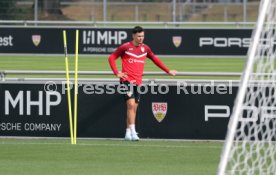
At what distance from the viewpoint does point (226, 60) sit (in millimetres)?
28656

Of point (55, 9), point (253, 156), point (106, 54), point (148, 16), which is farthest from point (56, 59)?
point (253, 156)

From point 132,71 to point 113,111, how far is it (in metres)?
0.86

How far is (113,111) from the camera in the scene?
50.2 ft

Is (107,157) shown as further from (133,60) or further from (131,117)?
(133,60)

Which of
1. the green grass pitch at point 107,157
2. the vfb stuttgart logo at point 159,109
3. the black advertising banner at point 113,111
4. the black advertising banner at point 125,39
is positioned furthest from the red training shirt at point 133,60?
the black advertising banner at point 125,39

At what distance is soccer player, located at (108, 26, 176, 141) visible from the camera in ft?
48.2

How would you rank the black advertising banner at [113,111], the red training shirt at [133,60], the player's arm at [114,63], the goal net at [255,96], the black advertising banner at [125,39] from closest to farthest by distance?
the goal net at [255,96] < the player's arm at [114,63] < the red training shirt at [133,60] < the black advertising banner at [113,111] < the black advertising banner at [125,39]

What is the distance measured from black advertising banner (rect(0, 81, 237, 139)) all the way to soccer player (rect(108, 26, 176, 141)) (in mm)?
350

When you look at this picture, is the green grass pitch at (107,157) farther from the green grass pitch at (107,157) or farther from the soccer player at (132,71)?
the soccer player at (132,71)

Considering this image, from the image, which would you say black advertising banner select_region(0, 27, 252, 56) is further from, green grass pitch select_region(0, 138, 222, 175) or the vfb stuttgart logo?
green grass pitch select_region(0, 138, 222, 175)

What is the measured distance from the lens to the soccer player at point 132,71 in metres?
14.7

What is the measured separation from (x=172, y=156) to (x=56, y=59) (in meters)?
16.0

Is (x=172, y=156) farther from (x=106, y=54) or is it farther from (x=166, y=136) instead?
(x=106, y=54)

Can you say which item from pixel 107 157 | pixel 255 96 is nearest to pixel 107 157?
pixel 107 157
